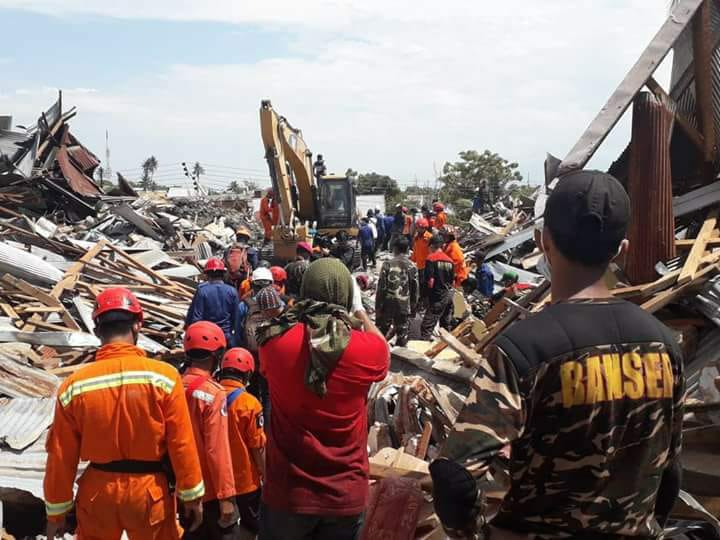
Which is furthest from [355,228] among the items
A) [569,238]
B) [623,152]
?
[569,238]

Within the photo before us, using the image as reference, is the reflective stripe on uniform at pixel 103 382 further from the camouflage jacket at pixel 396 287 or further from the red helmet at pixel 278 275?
the camouflage jacket at pixel 396 287

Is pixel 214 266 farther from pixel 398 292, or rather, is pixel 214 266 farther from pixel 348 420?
pixel 348 420

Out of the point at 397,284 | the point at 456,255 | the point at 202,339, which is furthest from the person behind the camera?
the point at 456,255

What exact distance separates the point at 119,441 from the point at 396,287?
18.6 ft

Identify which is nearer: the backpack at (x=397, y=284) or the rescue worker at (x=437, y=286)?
the backpack at (x=397, y=284)

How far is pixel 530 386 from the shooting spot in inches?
67.5

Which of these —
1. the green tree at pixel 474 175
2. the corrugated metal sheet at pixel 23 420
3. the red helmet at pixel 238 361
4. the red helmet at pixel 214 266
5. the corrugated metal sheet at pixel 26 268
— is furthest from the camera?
the green tree at pixel 474 175

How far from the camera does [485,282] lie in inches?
460

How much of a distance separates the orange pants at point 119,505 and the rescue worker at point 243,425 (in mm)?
830

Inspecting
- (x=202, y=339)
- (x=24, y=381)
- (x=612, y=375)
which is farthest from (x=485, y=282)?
(x=612, y=375)

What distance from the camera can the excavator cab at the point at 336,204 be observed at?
17.6 metres

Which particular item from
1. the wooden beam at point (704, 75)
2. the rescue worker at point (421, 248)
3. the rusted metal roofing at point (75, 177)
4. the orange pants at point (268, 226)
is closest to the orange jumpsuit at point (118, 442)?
the wooden beam at point (704, 75)

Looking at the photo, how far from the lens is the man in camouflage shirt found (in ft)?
5.64

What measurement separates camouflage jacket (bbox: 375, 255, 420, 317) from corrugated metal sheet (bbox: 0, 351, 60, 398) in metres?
3.79
